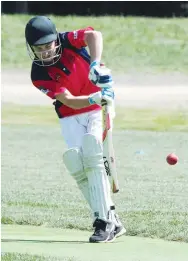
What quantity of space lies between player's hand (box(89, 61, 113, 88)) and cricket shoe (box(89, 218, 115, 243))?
3.23ft

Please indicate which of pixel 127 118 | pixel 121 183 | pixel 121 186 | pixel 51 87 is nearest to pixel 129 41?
pixel 127 118

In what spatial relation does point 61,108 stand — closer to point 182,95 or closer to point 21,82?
point 182,95

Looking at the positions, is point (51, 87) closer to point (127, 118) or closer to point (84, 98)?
point (84, 98)

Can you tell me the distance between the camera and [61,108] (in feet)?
25.0

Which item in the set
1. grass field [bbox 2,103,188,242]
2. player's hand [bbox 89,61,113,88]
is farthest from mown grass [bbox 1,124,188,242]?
player's hand [bbox 89,61,113,88]

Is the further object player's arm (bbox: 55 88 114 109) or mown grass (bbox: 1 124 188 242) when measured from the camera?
mown grass (bbox: 1 124 188 242)

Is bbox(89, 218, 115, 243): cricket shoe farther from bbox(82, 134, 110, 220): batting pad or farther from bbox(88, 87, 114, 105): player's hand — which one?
bbox(88, 87, 114, 105): player's hand

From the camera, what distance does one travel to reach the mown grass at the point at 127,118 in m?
19.3

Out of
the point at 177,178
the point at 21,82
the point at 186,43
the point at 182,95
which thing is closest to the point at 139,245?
the point at 177,178

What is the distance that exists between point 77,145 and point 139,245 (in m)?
0.84

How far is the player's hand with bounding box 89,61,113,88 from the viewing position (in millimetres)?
7164

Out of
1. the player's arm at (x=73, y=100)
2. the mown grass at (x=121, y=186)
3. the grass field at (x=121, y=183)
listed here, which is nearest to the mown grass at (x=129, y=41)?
the grass field at (x=121, y=183)

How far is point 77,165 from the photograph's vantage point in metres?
7.49

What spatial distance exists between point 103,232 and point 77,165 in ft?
1.67
